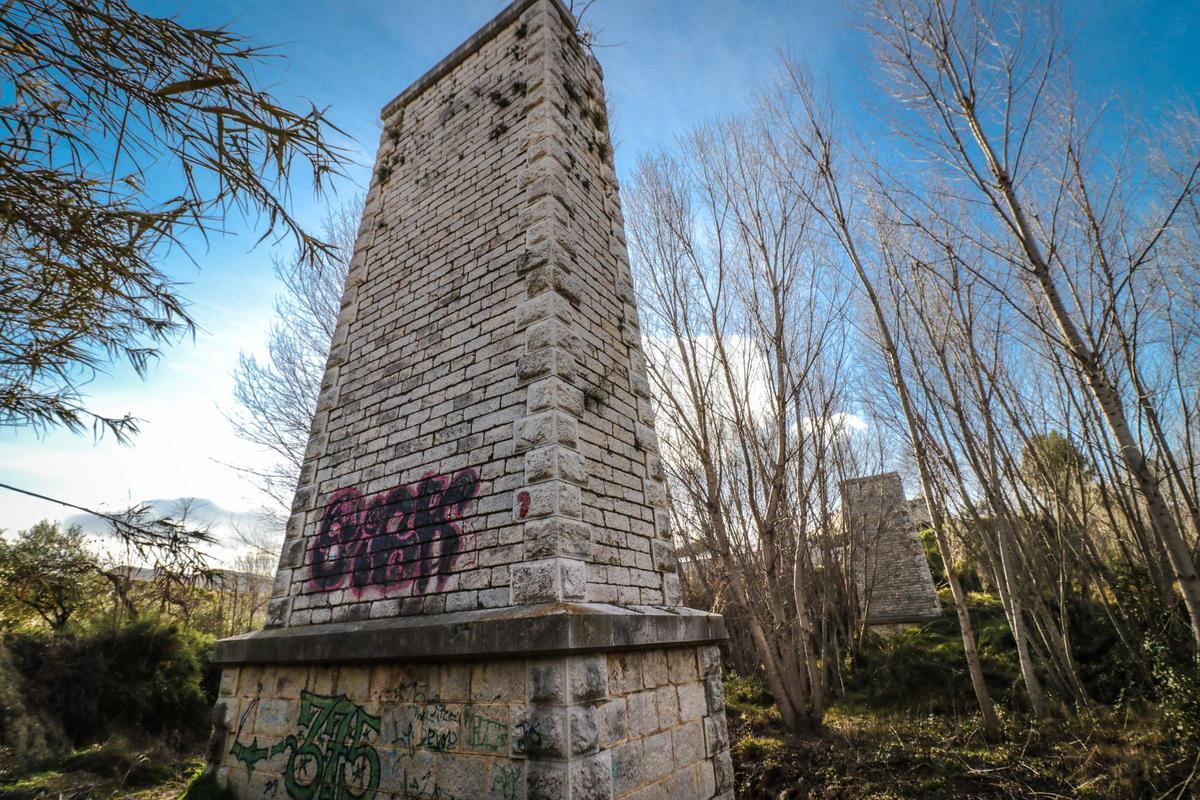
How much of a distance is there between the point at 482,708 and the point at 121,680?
31.4 feet

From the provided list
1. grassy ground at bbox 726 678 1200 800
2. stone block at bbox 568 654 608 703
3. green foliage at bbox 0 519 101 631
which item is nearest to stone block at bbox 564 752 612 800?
stone block at bbox 568 654 608 703

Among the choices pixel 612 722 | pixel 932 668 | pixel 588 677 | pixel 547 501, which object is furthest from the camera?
pixel 932 668

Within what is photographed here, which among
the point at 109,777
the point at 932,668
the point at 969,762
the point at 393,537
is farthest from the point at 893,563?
the point at 109,777

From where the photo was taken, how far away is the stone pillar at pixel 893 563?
13.1 metres

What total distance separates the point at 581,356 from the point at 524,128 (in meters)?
2.44

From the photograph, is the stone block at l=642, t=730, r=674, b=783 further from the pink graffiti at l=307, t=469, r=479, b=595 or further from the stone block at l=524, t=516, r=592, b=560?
the pink graffiti at l=307, t=469, r=479, b=595

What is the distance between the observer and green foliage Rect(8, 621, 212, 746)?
7.39 m

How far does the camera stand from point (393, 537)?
143 inches

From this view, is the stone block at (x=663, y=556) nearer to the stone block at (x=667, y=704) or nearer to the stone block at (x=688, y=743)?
the stone block at (x=667, y=704)

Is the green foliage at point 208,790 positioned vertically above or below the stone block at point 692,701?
below

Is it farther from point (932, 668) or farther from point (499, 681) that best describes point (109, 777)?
point (932, 668)

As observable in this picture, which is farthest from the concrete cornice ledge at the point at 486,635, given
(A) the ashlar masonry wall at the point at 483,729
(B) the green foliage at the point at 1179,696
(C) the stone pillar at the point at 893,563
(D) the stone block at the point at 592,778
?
(C) the stone pillar at the point at 893,563

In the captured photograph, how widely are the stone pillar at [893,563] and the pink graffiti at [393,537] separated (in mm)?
11524

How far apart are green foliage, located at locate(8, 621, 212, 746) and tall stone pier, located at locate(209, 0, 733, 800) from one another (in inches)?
250
